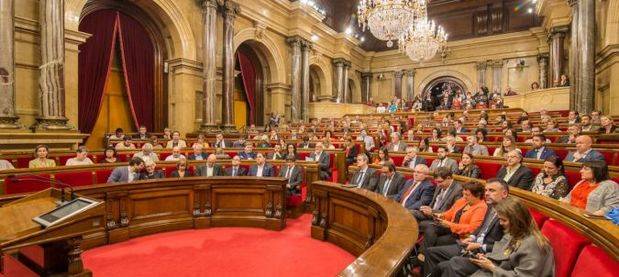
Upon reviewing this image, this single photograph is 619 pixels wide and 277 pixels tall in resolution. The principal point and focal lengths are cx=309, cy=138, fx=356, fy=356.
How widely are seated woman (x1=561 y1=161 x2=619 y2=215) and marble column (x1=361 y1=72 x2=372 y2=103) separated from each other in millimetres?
18225

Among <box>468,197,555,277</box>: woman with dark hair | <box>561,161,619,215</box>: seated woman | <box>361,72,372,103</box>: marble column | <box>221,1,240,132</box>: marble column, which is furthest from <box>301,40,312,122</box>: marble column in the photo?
<box>468,197,555,277</box>: woman with dark hair

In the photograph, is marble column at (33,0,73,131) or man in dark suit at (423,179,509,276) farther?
marble column at (33,0,73,131)

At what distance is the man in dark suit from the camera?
93.0 inches

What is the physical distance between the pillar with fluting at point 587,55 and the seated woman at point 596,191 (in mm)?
6980

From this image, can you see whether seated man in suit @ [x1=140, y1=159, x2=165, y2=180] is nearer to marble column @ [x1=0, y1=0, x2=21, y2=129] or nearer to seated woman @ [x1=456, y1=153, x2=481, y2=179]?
marble column @ [x1=0, y1=0, x2=21, y2=129]

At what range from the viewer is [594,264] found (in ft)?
4.91

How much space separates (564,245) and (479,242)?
0.68m

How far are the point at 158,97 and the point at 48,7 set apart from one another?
3933 mm

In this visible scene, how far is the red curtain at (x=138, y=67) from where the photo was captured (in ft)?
30.8

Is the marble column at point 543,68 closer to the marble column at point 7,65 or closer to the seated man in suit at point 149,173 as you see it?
the seated man in suit at point 149,173

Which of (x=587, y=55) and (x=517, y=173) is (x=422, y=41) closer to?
(x=587, y=55)

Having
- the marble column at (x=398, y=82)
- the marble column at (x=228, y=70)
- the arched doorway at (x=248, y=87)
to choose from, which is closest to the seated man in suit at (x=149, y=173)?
the marble column at (x=228, y=70)

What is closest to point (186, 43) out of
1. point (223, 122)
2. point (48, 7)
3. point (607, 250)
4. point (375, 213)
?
point (223, 122)

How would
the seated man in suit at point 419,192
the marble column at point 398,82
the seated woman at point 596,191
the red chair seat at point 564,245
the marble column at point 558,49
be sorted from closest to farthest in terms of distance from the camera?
1. the red chair seat at point 564,245
2. the seated woman at point 596,191
3. the seated man in suit at point 419,192
4. the marble column at point 558,49
5. the marble column at point 398,82
